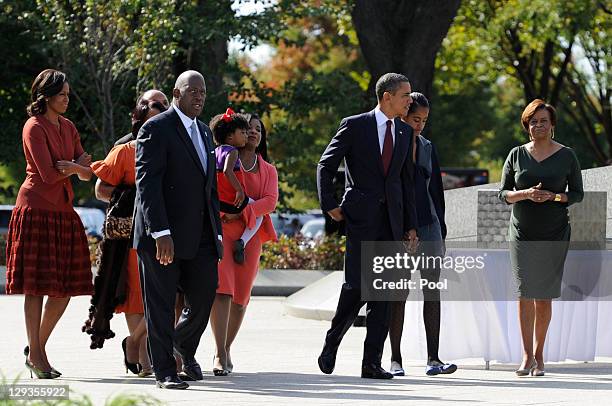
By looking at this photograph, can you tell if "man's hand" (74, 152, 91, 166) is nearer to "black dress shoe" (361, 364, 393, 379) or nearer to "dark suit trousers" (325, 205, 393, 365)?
"dark suit trousers" (325, 205, 393, 365)

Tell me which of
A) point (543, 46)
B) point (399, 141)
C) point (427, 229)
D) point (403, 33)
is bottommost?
point (427, 229)

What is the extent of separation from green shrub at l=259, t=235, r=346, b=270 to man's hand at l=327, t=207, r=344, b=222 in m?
14.3

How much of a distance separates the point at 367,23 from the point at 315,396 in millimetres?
15634

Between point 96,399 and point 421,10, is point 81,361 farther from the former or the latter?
point 421,10

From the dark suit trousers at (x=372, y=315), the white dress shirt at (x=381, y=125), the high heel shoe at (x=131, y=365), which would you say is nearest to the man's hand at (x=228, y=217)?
the dark suit trousers at (x=372, y=315)

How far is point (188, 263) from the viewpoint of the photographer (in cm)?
895

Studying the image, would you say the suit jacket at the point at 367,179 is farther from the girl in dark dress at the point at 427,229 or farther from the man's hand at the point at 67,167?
the man's hand at the point at 67,167

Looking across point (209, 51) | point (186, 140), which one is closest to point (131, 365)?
point (186, 140)

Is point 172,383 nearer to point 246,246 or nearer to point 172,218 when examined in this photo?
point 172,218

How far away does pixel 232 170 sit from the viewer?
10016 millimetres

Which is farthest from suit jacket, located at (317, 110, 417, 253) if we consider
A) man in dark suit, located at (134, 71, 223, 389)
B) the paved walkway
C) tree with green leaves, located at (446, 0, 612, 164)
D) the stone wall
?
tree with green leaves, located at (446, 0, 612, 164)

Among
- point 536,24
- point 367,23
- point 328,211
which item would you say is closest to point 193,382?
point 328,211

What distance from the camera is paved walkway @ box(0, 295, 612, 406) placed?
27.6 ft

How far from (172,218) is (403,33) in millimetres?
15332
